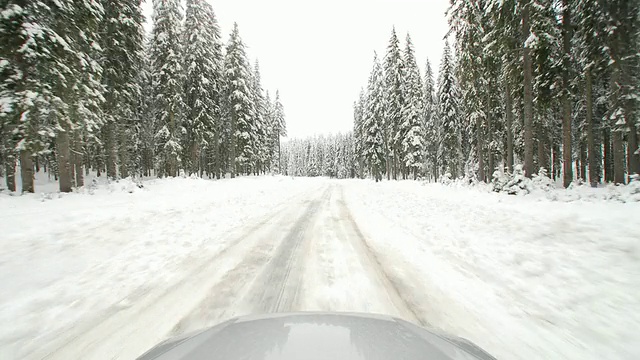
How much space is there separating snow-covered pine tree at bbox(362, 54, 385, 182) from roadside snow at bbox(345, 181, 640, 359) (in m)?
33.8

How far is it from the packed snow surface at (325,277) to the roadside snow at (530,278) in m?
0.02

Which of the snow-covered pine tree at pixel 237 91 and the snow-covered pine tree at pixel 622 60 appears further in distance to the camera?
the snow-covered pine tree at pixel 237 91

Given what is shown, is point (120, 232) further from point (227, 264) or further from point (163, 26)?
point (163, 26)

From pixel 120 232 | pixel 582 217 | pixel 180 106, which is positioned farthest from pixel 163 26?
pixel 582 217

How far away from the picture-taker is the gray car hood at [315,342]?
1.40m

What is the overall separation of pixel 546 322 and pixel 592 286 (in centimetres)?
135

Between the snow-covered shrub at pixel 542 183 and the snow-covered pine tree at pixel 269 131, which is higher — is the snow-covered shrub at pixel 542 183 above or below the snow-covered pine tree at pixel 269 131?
below

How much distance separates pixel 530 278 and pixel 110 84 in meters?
23.1

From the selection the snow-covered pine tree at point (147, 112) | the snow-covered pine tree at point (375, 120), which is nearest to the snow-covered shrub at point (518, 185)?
the snow-covered pine tree at point (375, 120)

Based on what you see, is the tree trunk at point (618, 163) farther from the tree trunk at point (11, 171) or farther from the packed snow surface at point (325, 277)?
the tree trunk at point (11, 171)

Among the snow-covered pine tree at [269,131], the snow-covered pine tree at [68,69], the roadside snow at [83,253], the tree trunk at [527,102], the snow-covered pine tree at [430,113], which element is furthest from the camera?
the snow-covered pine tree at [269,131]

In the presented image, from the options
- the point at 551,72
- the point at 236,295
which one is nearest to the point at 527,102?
the point at 551,72

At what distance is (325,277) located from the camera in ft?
14.2

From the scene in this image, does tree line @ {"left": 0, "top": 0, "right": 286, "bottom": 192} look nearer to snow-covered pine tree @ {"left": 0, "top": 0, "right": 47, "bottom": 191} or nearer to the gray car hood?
snow-covered pine tree @ {"left": 0, "top": 0, "right": 47, "bottom": 191}
